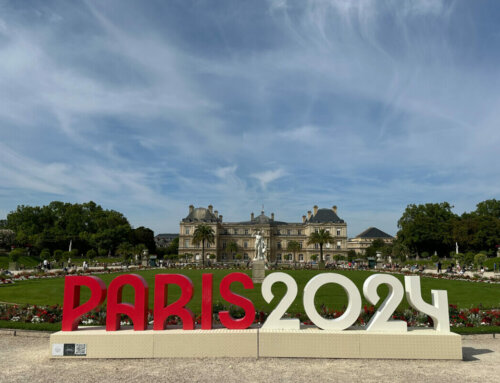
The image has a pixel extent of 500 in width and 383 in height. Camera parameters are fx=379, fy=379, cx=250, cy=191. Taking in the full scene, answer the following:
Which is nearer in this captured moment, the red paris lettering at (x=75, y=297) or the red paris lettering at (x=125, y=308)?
the red paris lettering at (x=75, y=297)

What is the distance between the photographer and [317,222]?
8300 centimetres

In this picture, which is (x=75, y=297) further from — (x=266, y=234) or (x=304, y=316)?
(x=266, y=234)

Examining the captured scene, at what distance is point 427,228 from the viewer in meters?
58.6

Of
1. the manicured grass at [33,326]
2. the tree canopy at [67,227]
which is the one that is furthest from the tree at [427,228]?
the manicured grass at [33,326]

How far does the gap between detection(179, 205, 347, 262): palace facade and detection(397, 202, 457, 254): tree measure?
787 inches

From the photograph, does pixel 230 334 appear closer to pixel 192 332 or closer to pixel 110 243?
pixel 192 332

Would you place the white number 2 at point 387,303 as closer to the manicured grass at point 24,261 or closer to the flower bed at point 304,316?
the flower bed at point 304,316

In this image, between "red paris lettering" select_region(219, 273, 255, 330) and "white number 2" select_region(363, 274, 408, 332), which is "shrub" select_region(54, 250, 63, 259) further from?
"white number 2" select_region(363, 274, 408, 332)

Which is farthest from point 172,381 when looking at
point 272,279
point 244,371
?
point 272,279

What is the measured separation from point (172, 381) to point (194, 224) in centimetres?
7683

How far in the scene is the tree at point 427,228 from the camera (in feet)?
191

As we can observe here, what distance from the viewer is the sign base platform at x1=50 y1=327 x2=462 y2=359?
25.7ft

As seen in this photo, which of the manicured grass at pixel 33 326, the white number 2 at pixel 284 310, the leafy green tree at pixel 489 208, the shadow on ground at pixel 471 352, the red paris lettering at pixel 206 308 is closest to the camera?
the shadow on ground at pixel 471 352

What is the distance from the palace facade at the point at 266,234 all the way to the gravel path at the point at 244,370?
240 ft
